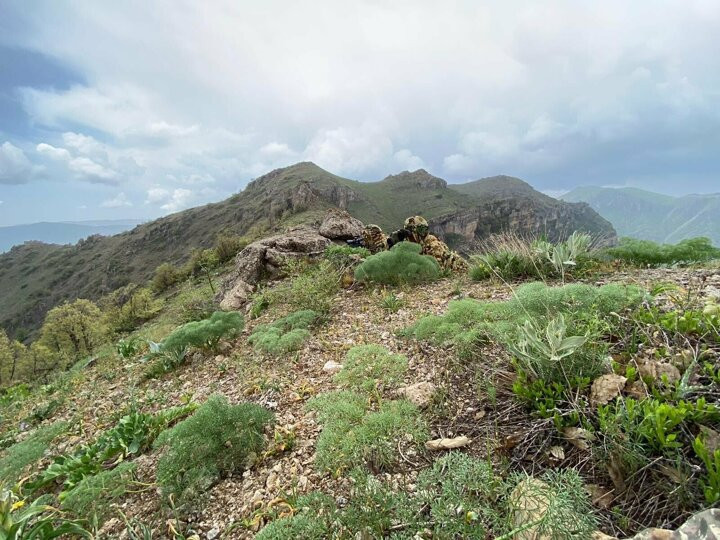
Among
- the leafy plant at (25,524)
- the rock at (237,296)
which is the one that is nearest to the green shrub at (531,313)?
the leafy plant at (25,524)

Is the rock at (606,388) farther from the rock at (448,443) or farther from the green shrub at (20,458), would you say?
the green shrub at (20,458)

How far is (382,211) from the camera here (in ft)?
319

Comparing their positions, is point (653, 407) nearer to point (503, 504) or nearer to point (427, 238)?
point (503, 504)

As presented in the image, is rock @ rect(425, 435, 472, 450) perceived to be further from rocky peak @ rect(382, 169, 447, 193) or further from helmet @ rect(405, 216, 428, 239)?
rocky peak @ rect(382, 169, 447, 193)

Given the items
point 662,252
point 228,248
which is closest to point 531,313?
point 662,252

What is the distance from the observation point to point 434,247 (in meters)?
8.35

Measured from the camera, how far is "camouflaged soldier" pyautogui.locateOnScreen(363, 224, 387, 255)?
9.58 m

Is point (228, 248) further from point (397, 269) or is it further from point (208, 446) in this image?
point (208, 446)

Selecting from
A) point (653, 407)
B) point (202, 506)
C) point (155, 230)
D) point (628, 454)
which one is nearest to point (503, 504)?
point (628, 454)

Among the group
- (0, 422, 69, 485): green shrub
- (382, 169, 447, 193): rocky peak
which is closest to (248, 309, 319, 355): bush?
(0, 422, 69, 485): green shrub

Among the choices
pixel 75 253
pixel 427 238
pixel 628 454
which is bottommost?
pixel 628 454

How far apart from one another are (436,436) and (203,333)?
3929 mm

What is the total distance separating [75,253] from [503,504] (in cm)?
12795

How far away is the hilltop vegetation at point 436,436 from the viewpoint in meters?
1.73
